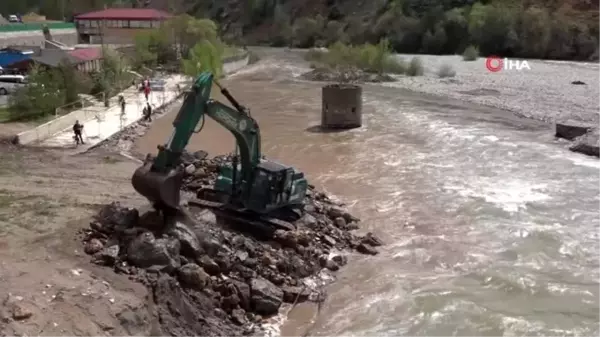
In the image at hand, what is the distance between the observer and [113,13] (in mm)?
82125

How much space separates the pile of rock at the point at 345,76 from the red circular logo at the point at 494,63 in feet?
39.4

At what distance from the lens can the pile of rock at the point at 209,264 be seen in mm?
11531

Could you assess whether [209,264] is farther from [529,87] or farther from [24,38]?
[24,38]

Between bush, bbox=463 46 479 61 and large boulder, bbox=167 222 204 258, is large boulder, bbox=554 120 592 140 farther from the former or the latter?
bush, bbox=463 46 479 61

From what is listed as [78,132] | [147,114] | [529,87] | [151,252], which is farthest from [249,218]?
[529,87]

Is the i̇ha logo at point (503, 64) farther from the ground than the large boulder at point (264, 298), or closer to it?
farther from the ground

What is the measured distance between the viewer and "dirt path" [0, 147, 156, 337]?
9.51 meters

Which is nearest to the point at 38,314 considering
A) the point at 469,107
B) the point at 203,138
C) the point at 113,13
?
the point at 203,138

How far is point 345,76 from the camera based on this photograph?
57.0 metres

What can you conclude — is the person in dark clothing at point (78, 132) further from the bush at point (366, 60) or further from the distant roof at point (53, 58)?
the bush at point (366, 60)

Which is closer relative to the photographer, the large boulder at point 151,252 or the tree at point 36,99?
the large boulder at point 151,252

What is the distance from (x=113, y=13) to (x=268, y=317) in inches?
2991

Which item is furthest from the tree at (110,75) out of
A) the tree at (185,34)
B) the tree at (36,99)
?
the tree at (185,34)

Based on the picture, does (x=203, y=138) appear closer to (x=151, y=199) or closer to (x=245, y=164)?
(x=245, y=164)
